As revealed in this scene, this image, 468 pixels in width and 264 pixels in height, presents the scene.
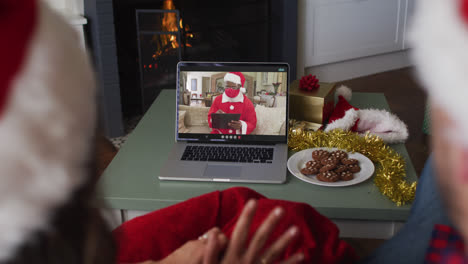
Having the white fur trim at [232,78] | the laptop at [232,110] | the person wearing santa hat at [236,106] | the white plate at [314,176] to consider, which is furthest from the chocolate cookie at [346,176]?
the white fur trim at [232,78]

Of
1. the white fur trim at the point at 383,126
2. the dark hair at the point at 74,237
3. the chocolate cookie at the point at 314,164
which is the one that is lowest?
the chocolate cookie at the point at 314,164

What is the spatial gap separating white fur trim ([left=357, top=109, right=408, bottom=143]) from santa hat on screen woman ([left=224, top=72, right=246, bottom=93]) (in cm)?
41

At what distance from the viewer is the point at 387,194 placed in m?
1.10

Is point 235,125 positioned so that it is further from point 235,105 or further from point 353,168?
point 353,168

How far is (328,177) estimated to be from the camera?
3.80 ft

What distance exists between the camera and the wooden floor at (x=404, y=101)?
8.11 feet

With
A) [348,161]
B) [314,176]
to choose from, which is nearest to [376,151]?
[348,161]

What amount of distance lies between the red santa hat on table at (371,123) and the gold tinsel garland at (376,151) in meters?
0.04

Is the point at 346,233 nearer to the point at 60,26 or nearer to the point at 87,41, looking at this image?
the point at 60,26

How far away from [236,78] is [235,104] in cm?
8

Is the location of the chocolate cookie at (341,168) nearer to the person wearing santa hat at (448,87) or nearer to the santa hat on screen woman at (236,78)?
the santa hat on screen woman at (236,78)

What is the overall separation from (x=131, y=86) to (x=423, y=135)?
1.89 meters

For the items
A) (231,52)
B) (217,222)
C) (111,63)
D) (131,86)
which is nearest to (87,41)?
(111,63)

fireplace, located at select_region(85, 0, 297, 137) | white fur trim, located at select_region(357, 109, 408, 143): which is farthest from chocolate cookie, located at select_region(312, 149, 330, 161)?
fireplace, located at select_region(85, 0, 297, 137)
